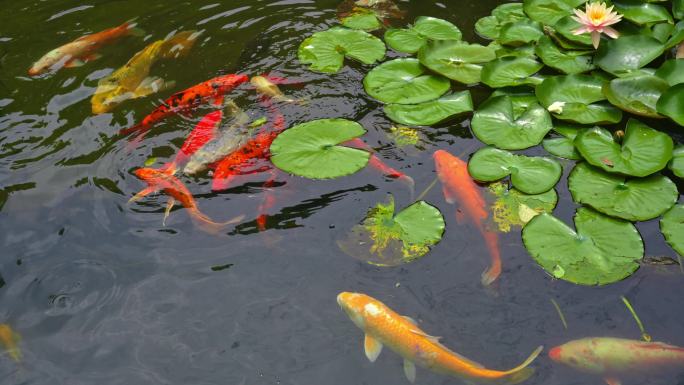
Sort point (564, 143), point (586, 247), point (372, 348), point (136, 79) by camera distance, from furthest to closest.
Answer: point (136, 79) → point (564, 143) → point (586, 247) → point (372, 348)

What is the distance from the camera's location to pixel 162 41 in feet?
14.1

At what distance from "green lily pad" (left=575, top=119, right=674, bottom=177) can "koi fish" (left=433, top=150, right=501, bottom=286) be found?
0.61m

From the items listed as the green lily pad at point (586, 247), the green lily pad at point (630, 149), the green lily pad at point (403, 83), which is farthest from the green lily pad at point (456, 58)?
the green lily pad at point (586, 247)

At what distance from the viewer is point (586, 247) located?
2791mm

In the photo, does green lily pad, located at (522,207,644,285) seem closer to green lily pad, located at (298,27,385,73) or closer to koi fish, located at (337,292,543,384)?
koi fish, located at (337,292,543,384)

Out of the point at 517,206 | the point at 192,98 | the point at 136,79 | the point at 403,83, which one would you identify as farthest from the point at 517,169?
the point at 136,79

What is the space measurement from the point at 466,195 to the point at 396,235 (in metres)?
0.44

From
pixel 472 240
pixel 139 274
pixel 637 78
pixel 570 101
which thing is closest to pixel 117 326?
pixel 139 274

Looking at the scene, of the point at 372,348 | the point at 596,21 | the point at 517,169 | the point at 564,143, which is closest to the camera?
the point at 372,348

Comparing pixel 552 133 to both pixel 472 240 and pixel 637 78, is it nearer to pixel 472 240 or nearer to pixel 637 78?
pixel 637 78

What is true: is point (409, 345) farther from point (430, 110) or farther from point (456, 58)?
point (456, 58)

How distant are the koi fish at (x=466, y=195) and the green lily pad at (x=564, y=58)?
0.98m

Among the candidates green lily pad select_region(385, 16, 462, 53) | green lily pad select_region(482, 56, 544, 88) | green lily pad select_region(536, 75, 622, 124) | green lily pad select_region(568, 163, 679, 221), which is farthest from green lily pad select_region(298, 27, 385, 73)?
green lily pad select_region(568, 163, 679, 221)

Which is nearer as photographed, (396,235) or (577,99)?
(396,235)
